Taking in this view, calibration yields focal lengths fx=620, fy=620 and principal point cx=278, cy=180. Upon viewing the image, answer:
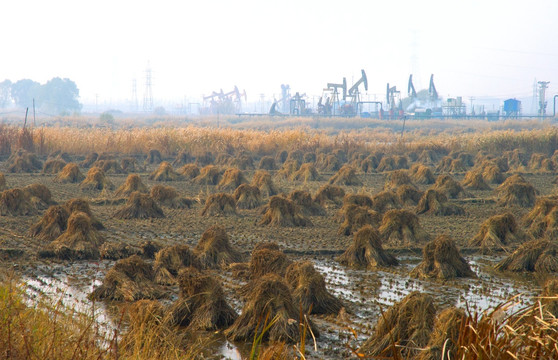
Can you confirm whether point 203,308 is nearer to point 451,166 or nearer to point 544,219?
point 544,219

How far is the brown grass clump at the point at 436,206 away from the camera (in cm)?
1408

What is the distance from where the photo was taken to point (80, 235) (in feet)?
32.9

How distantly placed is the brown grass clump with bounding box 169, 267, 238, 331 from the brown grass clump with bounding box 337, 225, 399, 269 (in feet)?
11.0

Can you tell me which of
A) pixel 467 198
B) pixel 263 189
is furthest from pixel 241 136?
pixel 467 198

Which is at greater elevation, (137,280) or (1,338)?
(1,338)

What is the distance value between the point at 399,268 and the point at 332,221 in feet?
12.8

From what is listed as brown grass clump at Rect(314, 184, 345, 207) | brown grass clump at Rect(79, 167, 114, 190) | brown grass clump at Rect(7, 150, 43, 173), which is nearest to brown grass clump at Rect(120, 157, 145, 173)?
brown grass clump at Rect(7, 150, 43, 173)

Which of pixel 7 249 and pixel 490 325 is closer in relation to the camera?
pixel 490 325

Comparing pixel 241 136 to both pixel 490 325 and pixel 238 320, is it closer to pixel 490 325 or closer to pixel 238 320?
pixel 238 320

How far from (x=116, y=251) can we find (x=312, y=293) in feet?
12.9

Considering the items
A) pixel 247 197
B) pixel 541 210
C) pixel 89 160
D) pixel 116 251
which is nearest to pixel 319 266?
pixel 116 251

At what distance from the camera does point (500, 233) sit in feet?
36.4

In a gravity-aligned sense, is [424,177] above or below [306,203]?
below

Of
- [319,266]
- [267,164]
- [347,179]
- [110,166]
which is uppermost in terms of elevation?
[110,166]
